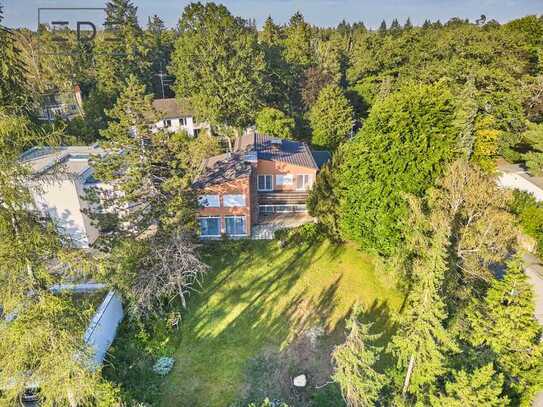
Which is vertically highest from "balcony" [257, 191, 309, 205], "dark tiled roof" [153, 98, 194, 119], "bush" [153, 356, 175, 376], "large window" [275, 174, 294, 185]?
"dark tiled roof" [153, 98, 194, 119]

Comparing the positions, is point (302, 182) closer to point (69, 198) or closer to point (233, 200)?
point (233, 200)

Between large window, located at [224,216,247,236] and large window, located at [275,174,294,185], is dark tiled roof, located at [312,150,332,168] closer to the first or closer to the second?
large window, located at [275,174,294,185]

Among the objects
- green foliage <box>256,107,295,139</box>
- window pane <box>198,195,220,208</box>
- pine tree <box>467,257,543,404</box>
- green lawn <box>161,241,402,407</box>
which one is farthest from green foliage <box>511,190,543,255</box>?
green foliage <box>256,107,295,139</box>

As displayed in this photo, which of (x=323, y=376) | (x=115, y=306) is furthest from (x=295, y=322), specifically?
(x=115, y=306)

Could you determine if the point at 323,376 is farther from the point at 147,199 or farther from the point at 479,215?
the point at 147,199

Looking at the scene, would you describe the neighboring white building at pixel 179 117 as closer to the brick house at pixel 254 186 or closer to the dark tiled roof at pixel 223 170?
the brick house at pixel 254 186

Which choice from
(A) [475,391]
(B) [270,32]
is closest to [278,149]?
(A) [475,391]
